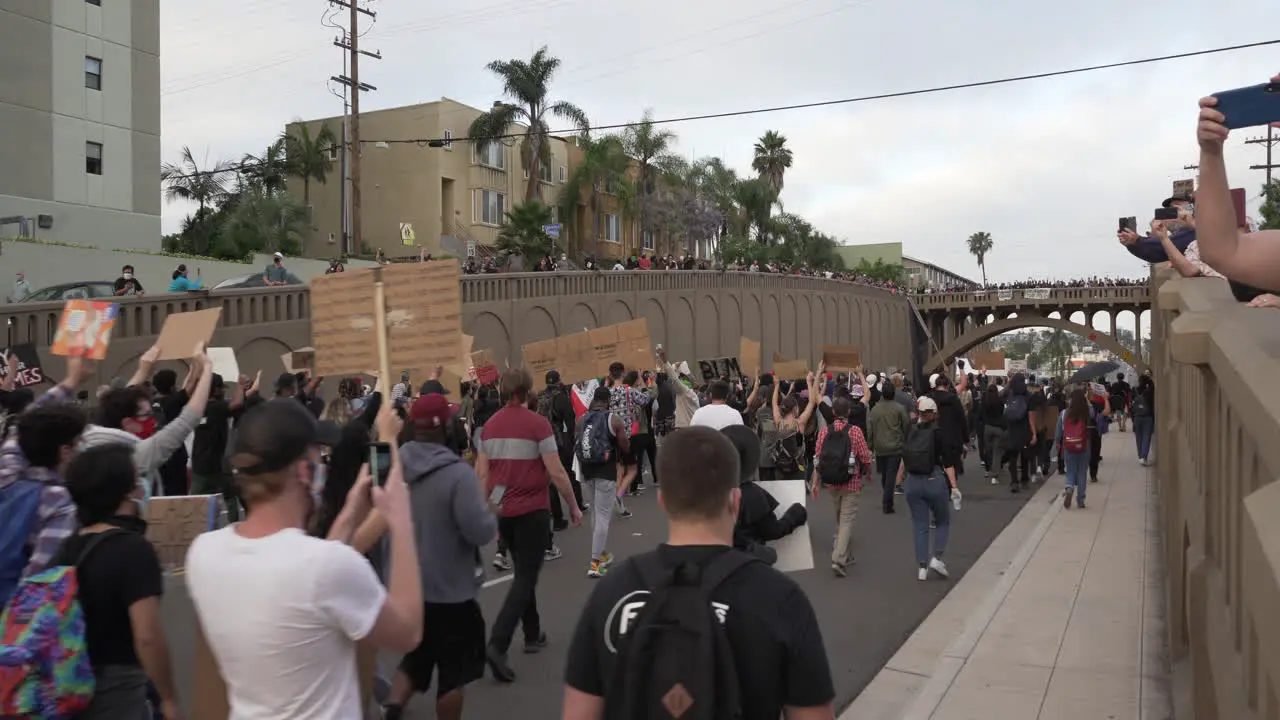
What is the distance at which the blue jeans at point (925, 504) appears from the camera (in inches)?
399

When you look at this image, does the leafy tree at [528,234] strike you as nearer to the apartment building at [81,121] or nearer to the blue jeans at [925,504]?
the apartment building at [81,121]

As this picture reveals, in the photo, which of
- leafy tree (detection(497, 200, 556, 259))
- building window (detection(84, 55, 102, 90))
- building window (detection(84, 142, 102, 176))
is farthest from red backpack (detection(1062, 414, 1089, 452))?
building window (detection(84, 55, 102, 90))

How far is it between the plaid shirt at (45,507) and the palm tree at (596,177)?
50.2m

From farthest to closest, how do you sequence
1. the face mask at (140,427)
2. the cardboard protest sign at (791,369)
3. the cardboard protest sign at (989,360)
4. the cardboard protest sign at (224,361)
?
the cardboard protest sign at (989,360) → the cardboard protest sign at (791,369) → the cardboard protest sign at (224,361) → the face mask at (140,427)

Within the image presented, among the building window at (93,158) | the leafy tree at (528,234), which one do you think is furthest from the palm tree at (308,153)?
the building window at (93,158)

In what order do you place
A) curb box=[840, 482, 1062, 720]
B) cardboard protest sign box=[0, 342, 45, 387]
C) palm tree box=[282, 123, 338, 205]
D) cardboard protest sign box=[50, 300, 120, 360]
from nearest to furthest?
curb box=[840, 482, 1062, 720], cardboard protest sign box=[50, 300, 120, 360], cardboard protest sign box=[0, 342, 45, 387], palm tree box=[282, 123, 338, 205]

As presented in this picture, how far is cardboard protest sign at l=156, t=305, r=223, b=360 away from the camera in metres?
7.17

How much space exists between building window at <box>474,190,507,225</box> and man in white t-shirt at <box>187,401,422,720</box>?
4792 cm

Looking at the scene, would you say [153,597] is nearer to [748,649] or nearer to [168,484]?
[748,649]

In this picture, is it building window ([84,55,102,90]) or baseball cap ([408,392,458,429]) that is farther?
building window ([84,55,102,90])

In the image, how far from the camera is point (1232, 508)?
3.26 metres

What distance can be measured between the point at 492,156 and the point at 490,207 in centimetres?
268

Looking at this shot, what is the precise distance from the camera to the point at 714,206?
6756cm

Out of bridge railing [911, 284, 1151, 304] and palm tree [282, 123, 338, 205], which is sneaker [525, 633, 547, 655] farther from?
bridge railing [911, 284, 1151, 304]
